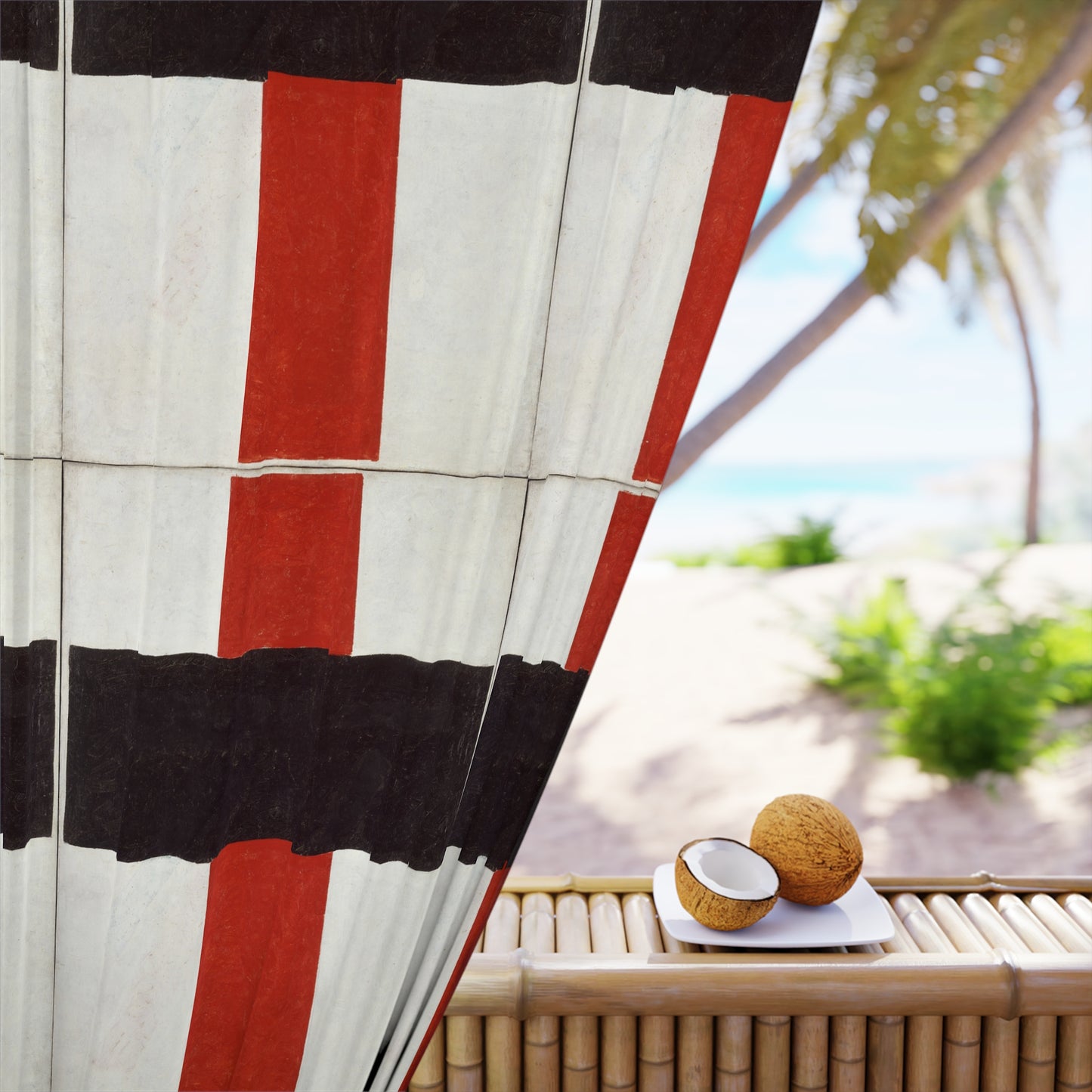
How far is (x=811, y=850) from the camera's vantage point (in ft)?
2.99

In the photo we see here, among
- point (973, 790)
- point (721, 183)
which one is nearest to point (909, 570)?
point (973, 790)

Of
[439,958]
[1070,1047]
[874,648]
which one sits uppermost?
[439,958]

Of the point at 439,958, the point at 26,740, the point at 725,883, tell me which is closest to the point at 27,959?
the point at 26,740

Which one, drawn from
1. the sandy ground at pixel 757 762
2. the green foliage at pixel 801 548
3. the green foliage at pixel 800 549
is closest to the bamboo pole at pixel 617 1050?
the sandy ground at pixel 757 762

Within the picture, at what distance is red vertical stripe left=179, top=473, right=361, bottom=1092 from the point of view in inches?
27.5

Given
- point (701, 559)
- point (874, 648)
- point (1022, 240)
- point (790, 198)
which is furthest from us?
point (1022, 240)

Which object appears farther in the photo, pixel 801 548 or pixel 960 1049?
pixel 801 548

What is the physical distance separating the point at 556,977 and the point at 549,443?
1.71 feet

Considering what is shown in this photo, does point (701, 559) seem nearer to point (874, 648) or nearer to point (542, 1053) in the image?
point (874, 648)

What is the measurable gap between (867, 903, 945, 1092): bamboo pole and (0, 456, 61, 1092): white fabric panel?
77cm

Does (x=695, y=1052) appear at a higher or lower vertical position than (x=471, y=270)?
lower

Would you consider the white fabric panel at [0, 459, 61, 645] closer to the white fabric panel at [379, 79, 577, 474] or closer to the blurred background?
the white fabric panel at [379, 79, 577, 474]

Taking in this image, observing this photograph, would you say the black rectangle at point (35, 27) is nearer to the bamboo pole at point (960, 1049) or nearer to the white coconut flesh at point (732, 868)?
the white coconut flesh at point (732, 868)

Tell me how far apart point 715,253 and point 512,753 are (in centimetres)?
43
